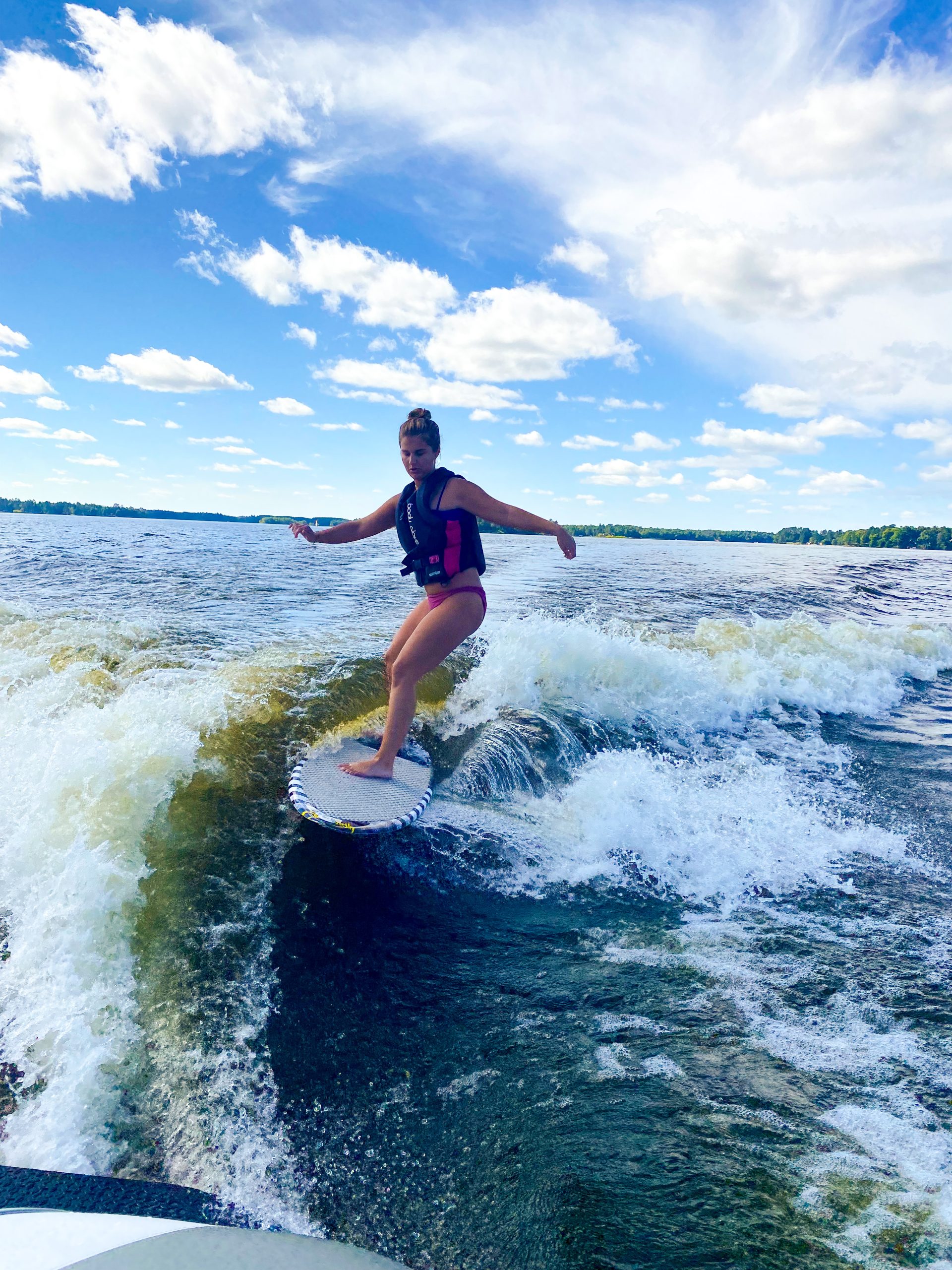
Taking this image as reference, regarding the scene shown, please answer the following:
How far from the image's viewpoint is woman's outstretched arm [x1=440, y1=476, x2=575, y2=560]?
4.62 meters

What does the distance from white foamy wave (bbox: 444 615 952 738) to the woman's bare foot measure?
5.80 ft

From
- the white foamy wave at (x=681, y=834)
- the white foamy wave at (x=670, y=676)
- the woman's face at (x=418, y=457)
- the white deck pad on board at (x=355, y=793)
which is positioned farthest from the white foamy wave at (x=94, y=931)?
the white foamy wave at (x=670, y=676)

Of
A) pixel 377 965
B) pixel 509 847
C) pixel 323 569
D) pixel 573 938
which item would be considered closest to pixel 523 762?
pixel 509 847

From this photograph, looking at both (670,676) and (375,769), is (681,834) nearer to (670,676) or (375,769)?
(375,769)

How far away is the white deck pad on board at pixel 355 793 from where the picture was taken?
4.41 meters

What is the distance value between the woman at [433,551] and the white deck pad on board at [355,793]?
16 cm

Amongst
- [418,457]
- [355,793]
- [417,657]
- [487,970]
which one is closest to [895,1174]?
[487,970]

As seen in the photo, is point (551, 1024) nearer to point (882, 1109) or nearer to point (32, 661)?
point (882, 1109)

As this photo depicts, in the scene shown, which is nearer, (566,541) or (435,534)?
(566,541)

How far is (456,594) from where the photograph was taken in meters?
5.00

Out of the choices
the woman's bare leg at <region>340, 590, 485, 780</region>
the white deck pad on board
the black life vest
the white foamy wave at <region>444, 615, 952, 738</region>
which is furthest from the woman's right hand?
the white foamy wave at <region>444, 615, 952, 738</region>

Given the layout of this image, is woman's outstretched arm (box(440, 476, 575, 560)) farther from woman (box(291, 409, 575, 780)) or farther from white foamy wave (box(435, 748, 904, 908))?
white foamy wave (box(435, 748, 904, 908))

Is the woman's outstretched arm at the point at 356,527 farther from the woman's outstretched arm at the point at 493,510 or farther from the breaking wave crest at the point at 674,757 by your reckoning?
the breaking wave crest at the point at 674,757

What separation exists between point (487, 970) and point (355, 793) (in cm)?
176
